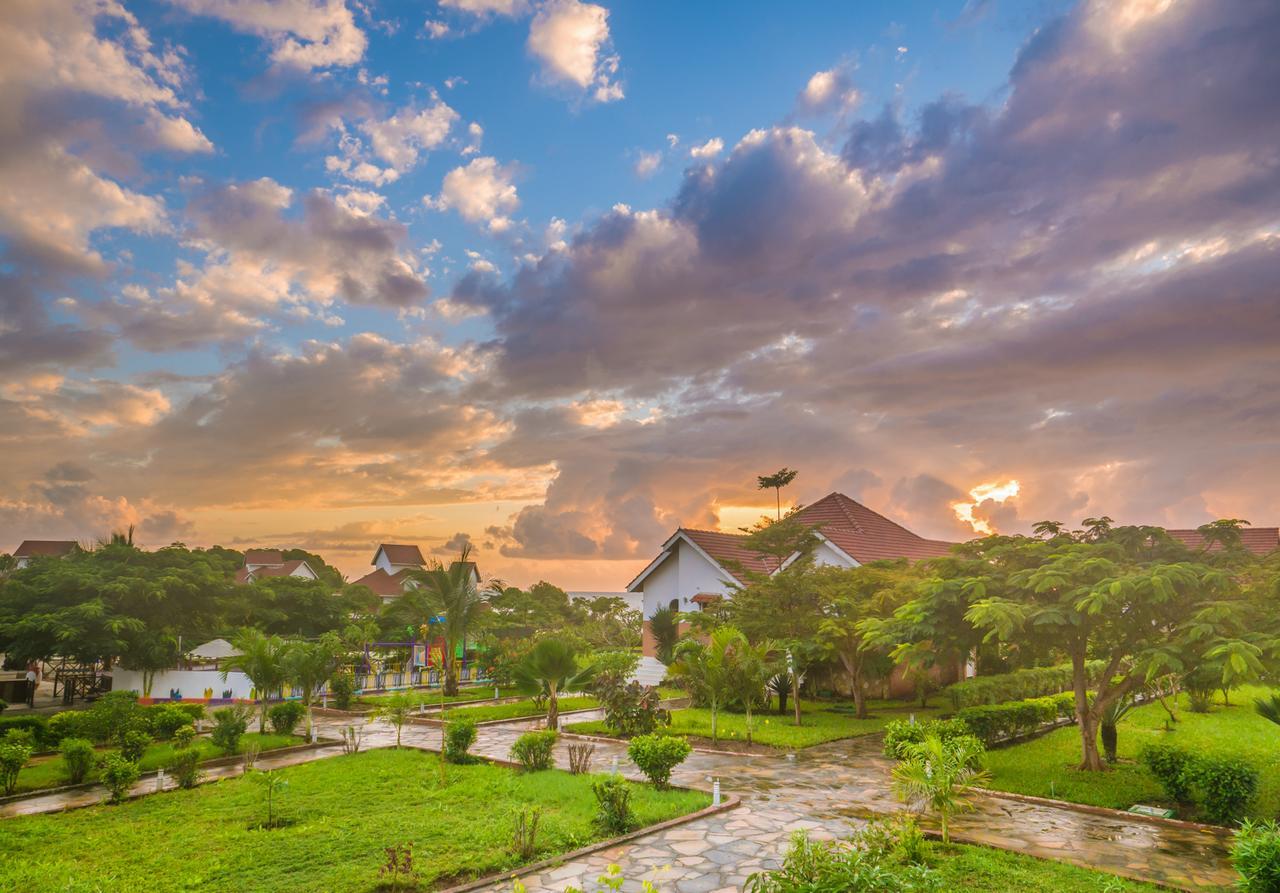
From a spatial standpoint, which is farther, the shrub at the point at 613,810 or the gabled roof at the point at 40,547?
the gabled roof at the point at 40,547

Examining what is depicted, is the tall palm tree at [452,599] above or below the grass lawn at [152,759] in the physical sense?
above

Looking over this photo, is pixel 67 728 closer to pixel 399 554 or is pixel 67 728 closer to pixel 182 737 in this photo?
pixel 182 737

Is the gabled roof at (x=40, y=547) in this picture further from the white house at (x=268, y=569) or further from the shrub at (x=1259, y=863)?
the shrub at (x=1259, y=863)

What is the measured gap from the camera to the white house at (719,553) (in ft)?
107

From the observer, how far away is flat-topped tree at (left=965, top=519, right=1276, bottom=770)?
11023 mm

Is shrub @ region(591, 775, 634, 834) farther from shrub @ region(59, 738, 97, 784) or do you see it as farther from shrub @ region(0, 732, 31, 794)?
shrub @ region(0, 732, 31, 794)

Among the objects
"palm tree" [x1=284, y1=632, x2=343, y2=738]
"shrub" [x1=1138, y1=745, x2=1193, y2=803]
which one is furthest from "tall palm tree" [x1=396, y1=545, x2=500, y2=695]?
"shrub" [x1=1138, y1=745, x2=1193, y2=803]

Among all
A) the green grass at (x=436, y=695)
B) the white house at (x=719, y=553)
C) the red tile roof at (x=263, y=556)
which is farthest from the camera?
the red tile roof at (x=263, y=556)

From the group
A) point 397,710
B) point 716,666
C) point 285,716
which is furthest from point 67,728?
point 716,666

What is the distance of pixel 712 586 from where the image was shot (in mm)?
33656

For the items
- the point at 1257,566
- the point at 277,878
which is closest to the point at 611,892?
the point at 277,878

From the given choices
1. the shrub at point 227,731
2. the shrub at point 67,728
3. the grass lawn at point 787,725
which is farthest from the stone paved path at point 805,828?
the shrub at point 67,728

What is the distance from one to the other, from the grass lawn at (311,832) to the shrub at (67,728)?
574 cm

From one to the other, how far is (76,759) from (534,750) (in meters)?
8.22
